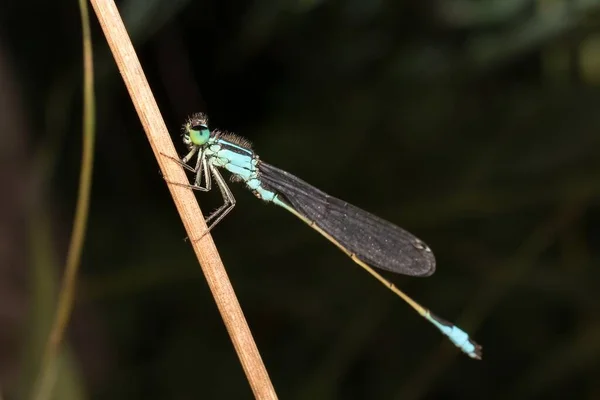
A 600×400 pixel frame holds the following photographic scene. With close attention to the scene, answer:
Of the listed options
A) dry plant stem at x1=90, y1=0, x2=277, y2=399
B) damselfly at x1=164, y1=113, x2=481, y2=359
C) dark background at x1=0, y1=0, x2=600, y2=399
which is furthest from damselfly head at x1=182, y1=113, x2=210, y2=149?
dry plant stem at x1=90, y1=0, x2=277, y2=399

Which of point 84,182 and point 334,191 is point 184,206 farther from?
point 334,191

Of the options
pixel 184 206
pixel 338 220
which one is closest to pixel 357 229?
pixel 338 220

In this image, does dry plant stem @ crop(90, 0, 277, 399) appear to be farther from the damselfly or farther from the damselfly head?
the damselfly

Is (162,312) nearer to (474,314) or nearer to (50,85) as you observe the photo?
(50,85)

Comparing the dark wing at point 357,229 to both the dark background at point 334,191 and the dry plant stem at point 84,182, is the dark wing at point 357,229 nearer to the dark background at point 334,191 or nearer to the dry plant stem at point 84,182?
the dark background at point 334,191

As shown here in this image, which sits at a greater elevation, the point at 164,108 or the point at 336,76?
the point at 336,76

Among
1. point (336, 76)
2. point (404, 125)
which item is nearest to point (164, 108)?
point (336, 76)
